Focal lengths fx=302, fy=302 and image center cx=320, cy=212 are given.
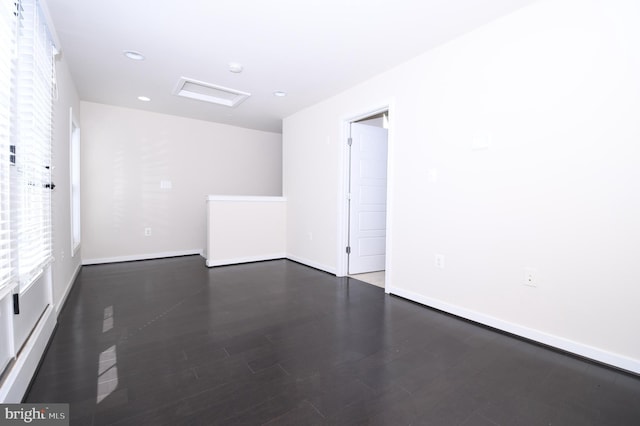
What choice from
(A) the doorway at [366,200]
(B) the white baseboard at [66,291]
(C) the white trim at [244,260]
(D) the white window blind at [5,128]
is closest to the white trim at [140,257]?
(B) the white baseboard at [66,291]

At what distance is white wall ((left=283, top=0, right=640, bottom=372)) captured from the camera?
1.77 meters

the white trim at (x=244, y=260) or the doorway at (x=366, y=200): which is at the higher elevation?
the doorway at (x=366, y=200)

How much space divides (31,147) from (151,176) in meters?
3.31

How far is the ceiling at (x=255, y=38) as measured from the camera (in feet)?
7.00

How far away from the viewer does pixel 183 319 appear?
95.3 inches

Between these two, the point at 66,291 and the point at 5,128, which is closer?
the point at 5,128

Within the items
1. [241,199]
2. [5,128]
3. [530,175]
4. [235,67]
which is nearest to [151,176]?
[241,199]

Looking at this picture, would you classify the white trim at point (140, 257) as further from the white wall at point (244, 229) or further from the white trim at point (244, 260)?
the white trim at point (244, 260)

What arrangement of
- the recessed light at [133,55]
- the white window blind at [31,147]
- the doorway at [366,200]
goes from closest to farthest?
the white window blind at [31,147]
the recessed light at [133,55]
the doorway at [366,200]

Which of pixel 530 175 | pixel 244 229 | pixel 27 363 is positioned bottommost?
pixel 27 363

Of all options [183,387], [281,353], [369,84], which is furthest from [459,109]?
[183,387]

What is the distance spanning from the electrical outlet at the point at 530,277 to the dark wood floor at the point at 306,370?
0.41 meters

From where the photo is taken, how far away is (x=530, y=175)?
212cm

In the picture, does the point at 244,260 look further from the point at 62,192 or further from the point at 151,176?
the point at 62,192
